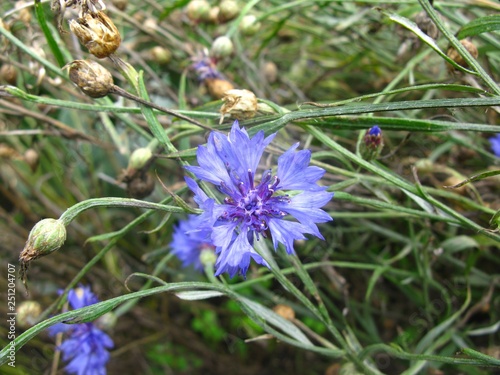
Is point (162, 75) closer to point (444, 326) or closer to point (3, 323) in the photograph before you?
point (3, 323)

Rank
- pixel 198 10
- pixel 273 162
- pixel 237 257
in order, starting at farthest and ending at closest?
pixel 198 10
pixel 273 162
pixel 237 257

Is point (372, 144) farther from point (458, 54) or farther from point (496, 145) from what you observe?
point (496, 145)

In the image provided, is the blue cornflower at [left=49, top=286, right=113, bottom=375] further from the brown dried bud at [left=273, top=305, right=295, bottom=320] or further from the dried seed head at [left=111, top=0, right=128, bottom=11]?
the dried seed head at [left=111, top=0, right=128, bottom=11]

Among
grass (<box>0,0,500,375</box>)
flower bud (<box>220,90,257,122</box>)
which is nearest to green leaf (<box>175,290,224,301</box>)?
grass (<box>0,0,500,375</box>)

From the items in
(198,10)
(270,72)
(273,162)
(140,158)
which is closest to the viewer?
(140,158)

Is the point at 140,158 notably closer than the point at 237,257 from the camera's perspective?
No

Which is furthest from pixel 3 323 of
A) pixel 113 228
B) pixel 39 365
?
A: pixel 113 228

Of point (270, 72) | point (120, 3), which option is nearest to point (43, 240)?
point (120, 3)
